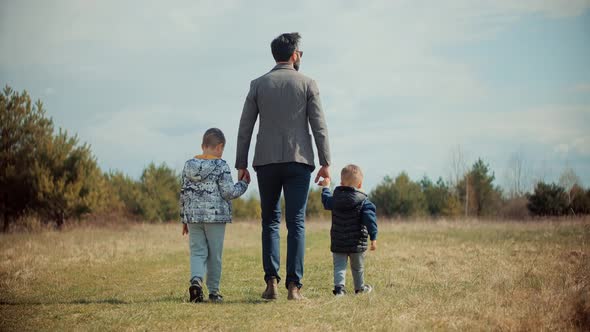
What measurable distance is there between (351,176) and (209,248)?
195 centimetres

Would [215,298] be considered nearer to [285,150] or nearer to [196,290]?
[196,290]

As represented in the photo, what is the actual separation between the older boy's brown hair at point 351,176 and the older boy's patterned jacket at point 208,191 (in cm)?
123

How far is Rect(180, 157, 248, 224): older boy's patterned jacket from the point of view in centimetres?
686

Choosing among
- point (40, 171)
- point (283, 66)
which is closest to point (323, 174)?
point (283, 66)

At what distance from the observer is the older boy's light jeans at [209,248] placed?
6945mm

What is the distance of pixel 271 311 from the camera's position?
599 cm

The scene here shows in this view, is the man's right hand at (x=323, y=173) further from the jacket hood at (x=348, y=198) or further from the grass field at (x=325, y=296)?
the grass field at (x=325, y=296)

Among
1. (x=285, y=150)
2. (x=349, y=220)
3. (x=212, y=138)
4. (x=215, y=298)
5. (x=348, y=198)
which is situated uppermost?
(x=212, y=138)

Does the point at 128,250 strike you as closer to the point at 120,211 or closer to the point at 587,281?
the point at 587,281

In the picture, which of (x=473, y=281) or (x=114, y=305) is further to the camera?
(x=473, y=281)

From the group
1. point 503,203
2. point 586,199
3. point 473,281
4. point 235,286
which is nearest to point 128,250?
point 235,286

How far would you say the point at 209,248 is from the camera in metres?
7.06

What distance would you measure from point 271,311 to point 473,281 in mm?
3729

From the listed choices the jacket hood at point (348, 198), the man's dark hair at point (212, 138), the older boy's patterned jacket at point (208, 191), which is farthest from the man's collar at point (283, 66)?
the jacket hood at point (348, 198)
